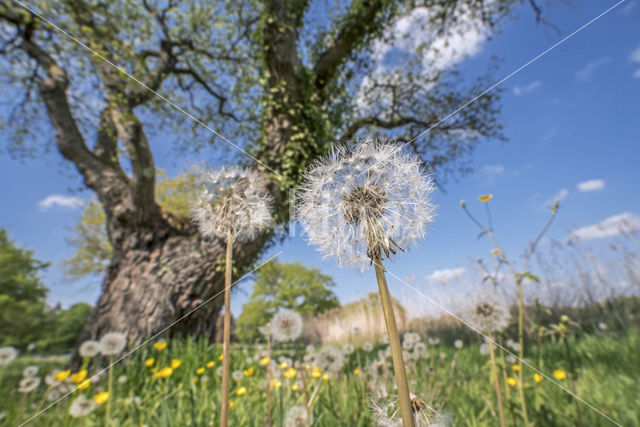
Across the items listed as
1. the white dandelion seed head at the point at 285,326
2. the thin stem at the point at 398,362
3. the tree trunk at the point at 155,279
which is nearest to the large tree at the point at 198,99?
the tree trunk at the point at 155,279

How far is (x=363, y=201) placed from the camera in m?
0.37

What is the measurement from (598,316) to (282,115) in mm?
1503

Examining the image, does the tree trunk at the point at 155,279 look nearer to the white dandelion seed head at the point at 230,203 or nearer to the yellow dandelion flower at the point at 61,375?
the yellow dandelion flower at the point at 61,375

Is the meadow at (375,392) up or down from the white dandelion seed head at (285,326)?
down

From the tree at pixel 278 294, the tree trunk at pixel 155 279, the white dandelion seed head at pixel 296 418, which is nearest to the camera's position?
the white dandelion seed head at pixel 296 418

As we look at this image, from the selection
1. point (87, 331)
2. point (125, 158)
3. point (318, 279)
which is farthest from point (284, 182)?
point (87, 331)

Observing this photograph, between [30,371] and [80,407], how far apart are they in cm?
42

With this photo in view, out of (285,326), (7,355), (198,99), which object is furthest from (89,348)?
(198,99)

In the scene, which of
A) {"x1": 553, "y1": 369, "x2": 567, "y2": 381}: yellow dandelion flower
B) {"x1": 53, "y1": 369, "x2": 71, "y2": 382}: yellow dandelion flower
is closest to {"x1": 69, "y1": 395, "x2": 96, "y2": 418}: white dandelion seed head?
{"x1": 53, "y1": 369, "x2": 71, "y2": 382}: yellow dandelion flower

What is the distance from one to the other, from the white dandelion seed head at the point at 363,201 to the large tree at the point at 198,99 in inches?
17.1

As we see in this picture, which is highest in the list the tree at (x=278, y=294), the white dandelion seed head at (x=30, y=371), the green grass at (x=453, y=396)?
the tree at (x=278, y=294)

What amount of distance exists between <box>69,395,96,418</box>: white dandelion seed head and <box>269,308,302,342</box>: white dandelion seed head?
0.58 m

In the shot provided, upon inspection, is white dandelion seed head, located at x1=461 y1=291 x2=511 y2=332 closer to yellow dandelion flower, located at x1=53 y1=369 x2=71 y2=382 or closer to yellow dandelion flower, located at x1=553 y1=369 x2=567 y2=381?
yellow dandelion flower, located at x1=553 y1=369 x2=567 y2=381

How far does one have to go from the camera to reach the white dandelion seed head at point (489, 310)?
2.38 ft
